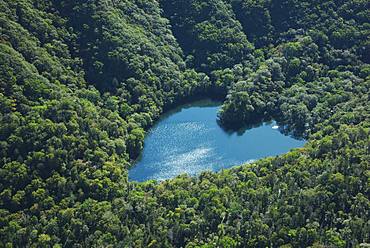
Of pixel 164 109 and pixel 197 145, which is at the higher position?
pixel 164 109

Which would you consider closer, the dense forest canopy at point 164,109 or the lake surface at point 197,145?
the dense forest canopy at point 164,109

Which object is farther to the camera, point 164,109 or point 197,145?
point 164,109

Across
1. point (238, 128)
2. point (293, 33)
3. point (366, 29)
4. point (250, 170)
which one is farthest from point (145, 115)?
point (366, 29)

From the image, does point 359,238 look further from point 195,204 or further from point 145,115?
point 145,115

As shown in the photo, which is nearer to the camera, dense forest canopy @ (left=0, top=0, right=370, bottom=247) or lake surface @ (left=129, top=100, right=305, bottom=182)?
dense forest canopy @ (left=0, top=0, right=370, bottom=247)
